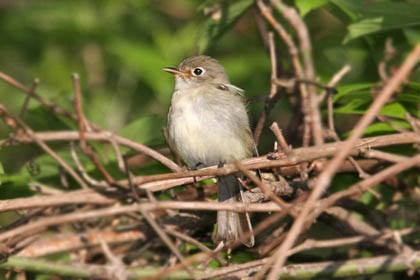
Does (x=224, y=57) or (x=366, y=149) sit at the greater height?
(x=224, y=57)

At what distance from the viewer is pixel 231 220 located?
335cm

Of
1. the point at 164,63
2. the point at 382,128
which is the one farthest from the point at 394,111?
the point at 164,63

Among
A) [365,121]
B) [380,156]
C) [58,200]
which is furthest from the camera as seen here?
[380,156]

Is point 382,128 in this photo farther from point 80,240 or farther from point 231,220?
point 80,240

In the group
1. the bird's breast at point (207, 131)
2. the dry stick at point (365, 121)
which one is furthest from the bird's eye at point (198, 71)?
the dry stick at point (365, 121)

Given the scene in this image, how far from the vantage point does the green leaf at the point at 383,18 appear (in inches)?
127

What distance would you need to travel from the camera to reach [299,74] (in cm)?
238

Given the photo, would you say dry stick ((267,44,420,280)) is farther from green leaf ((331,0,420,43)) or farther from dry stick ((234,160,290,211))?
green leaf ((331,0,420,43))

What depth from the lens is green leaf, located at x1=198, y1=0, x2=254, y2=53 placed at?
12.7ft

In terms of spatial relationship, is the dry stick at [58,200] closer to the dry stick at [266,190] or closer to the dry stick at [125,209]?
the dry stick at [125,209]

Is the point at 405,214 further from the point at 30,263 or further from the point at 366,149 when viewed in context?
the point at 30,263

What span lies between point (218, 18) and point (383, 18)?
1090 mm

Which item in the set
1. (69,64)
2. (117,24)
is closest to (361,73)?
(117,24)

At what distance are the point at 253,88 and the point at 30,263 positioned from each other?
9.03ft
